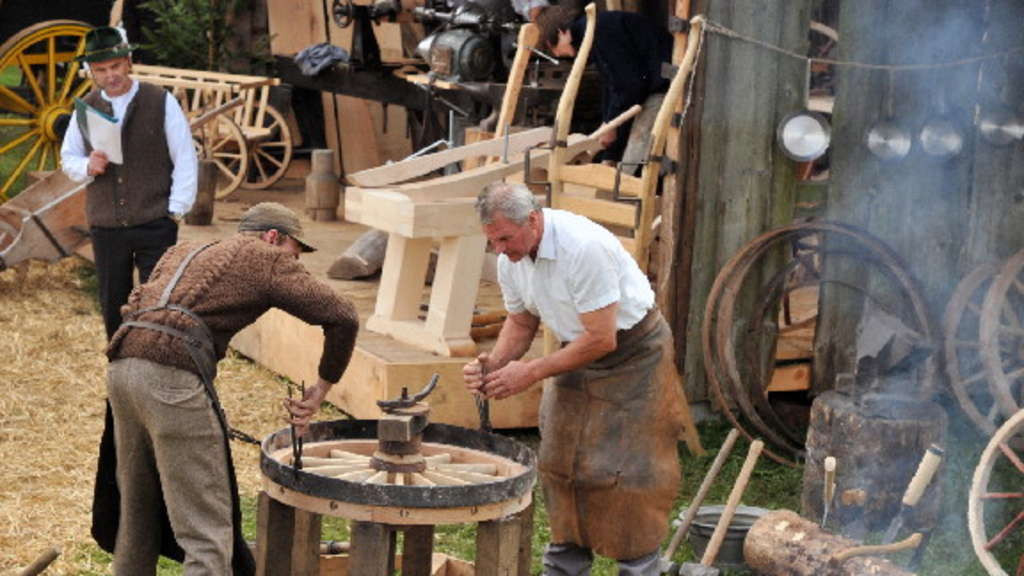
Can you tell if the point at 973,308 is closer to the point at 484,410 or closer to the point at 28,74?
the point at 484,410

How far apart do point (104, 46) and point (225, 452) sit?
3.09m

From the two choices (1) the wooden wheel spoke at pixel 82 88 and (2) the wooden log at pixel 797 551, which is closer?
(2) the wooden log at pixel 797 551

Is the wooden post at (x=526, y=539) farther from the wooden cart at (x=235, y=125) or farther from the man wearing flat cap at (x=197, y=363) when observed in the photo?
the wooden cart at (x=235, y=125)

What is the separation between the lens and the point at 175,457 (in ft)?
→ 17.9

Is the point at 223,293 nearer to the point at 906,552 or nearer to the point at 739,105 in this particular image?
the point at 906,552

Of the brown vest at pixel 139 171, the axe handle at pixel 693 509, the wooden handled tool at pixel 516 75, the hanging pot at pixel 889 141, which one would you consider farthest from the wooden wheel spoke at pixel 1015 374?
the brown vest at pixel 139 171

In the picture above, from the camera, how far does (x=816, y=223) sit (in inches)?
320

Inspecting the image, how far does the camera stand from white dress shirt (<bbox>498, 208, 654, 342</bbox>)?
18.4 feet

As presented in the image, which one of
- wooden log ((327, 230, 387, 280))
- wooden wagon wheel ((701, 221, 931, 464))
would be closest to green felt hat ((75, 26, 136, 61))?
wooden log ((327, 230, 387, 280))

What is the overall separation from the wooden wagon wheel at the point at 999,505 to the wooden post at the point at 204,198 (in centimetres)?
609

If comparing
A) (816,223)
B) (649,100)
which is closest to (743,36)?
(816,223)

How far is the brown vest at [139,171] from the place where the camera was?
26.6 ft

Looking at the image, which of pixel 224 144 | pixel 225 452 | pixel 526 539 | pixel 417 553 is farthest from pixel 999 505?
pixel 224 144

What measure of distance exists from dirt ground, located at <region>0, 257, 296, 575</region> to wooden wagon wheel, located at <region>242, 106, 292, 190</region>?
238 centimetres
